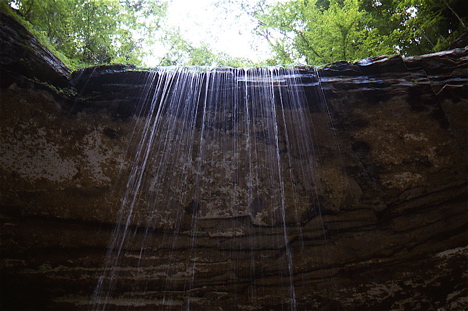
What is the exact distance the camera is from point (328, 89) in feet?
15.5

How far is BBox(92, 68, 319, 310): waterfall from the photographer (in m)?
4.44

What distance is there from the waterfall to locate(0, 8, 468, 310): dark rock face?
0.04 meters

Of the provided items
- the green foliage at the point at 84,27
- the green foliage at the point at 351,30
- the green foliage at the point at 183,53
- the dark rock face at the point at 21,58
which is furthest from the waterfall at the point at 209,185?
the green foliage at the point at 183,53

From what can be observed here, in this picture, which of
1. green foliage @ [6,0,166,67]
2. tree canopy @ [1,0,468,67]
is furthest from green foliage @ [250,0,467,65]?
green foliage @ [6,0,166,67]

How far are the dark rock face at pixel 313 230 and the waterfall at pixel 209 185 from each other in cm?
4

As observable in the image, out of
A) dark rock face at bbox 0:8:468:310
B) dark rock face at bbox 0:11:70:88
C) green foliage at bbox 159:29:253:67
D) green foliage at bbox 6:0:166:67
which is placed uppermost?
green foliage at bbox 159:29:253:67

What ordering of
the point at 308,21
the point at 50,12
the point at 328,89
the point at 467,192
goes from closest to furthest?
the point at 467,192 < the point at 328,89 < the point at 50,12 < the point at 308,21

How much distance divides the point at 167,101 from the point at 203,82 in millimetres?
810

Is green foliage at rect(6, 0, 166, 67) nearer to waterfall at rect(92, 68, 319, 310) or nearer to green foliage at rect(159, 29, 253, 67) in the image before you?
green foliage at rect(159, 29, 253, 67)

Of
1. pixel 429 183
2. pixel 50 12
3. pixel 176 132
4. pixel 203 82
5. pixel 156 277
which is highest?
pixel 50 12

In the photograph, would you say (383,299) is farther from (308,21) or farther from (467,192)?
(308,21)

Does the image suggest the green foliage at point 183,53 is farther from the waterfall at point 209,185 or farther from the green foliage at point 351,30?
the waterfall at point 209,185

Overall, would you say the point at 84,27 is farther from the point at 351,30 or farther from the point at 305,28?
the point at 351,30

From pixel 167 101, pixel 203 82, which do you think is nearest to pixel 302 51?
pixel 203 82
